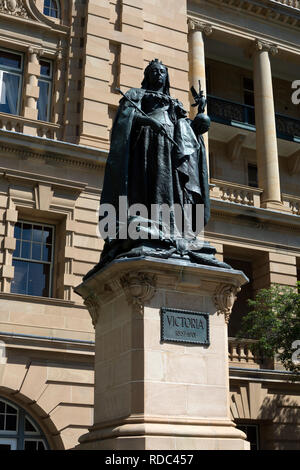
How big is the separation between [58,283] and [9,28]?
8708mm

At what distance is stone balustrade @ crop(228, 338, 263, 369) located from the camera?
21.6 metres

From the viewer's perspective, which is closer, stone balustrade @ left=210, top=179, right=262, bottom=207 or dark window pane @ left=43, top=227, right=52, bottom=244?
dark window pane @ left=43, top=227, right=52, bottom=244

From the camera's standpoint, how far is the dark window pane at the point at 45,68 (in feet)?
73.8

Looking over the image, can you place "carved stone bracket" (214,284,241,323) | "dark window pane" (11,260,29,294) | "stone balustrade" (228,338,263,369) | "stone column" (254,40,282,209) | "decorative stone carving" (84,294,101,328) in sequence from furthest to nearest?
"stone column" (254,40,282,209) → "stone balustrade" (228,338,263,369) → "dark window pane" (11,260,29,294) → "decorative stone carving" (84,294,101,328) → "carved stone bracket" (214,284,241,323)

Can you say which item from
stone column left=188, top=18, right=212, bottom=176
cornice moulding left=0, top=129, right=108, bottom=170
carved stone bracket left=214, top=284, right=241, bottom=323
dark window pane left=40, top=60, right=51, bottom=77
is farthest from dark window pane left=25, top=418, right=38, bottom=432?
stone column left=188, top=18, right=212, bottom=176

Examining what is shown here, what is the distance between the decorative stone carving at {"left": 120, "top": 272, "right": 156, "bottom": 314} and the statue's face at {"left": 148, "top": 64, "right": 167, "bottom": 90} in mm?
3314

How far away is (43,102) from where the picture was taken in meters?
22.2

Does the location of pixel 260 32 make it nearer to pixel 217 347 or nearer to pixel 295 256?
pixel 295 256

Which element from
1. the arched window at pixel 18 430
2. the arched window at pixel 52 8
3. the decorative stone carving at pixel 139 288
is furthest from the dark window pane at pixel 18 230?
the decorative stone carving at pixel 139 288

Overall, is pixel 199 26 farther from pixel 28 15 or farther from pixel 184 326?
pixel 184 326

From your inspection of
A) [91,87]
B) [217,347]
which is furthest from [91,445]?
[91,87]

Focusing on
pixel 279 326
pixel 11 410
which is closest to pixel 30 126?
pixel 11 410

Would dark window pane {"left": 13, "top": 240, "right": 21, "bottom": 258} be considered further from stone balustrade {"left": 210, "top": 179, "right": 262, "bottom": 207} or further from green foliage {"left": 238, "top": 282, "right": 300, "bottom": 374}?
stone balustrade {"left": 210, "top": 179, "right": 262, "bottom": 207}

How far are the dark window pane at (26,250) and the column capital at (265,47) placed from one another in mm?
13493
